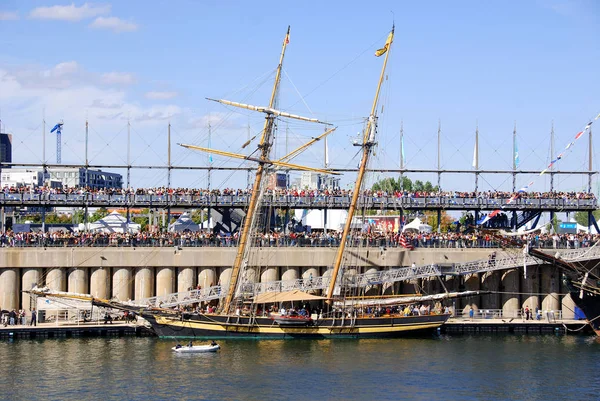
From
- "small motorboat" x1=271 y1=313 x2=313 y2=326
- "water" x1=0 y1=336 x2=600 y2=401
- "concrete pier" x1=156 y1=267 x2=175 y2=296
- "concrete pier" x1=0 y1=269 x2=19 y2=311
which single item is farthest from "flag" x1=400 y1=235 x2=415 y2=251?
"concrete pier" x1=0 y1=269 x2=19 y2=311

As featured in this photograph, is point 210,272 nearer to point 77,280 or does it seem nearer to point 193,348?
point 77,280

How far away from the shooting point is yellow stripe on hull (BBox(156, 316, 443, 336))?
248 feet

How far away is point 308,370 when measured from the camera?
6419 cm

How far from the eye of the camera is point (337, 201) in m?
93.2

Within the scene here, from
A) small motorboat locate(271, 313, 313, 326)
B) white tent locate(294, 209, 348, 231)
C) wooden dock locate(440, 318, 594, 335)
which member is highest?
white tent locate(294, 209, 348, 231)

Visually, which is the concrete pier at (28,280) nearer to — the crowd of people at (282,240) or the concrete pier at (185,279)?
the crowd of people at (282,240)

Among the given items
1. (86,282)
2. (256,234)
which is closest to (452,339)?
(256,234)

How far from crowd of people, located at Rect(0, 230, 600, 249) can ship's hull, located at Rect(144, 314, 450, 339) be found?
8.81 m

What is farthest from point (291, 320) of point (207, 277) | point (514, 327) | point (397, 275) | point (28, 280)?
point (28, 280)

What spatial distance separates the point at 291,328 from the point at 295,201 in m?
18.8

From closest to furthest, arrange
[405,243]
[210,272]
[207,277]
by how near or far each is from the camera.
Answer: [207,277]
[210,272]
[405,243]

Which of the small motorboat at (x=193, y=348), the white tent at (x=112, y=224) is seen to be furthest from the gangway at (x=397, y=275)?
the white tent at (x=112, y=224)

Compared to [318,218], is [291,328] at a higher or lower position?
lower

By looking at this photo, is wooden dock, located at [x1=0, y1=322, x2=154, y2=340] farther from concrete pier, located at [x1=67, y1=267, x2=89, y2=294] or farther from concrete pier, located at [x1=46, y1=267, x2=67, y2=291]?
concrete pier, located at [x1=67, y1=267, x2=89, y2=294]
